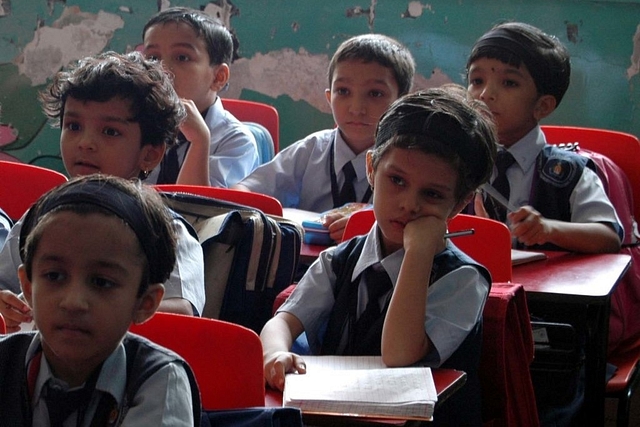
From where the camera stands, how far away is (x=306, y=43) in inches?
187

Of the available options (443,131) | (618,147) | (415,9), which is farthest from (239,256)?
(415,9)

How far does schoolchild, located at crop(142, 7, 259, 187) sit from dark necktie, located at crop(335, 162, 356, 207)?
40cm

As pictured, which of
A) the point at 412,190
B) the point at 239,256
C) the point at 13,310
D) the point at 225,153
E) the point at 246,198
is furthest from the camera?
the point at 225,153

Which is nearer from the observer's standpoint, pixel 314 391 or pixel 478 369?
pixel 314 391

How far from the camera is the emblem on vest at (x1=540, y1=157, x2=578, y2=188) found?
123 inches

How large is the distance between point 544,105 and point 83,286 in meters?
2.20

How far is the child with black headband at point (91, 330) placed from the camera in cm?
146

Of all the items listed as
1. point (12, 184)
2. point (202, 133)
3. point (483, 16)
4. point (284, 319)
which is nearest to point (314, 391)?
point (284, 319)

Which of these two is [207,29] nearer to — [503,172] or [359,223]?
[503,172]

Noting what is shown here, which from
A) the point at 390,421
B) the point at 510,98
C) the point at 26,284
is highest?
the point at 510,98

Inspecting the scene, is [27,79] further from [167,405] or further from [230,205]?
[167,405]

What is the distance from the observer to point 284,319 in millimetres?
2197

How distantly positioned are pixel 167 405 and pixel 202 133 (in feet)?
6.69

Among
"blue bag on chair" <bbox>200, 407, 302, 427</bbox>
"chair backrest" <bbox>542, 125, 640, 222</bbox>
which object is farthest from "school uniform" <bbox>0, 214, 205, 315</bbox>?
"chair backrest" <bbox>542, 125, 640, 222</bbox>
